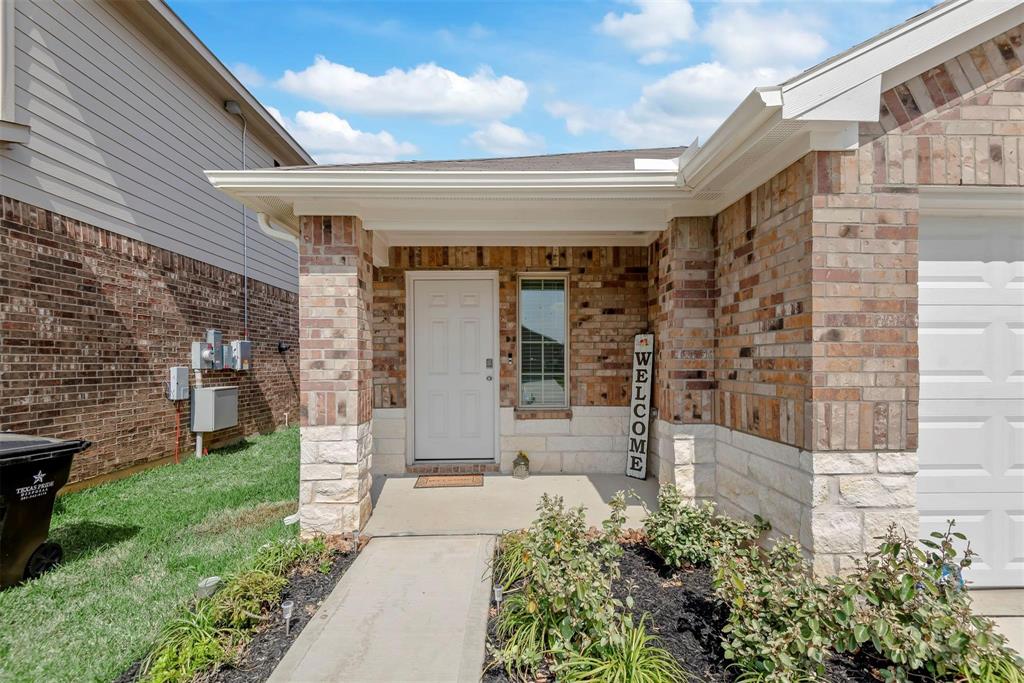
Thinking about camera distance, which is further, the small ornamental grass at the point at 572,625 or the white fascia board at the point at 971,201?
the white fascia board at the point at 971,201

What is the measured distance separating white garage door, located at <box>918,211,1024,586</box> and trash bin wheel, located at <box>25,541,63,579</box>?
563 centimetres

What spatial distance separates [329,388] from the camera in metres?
3.83

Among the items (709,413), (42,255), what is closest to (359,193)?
(709,413)

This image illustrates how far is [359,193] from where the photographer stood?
367 cm

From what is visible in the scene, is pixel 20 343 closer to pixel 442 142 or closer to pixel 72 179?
pixel 72 179

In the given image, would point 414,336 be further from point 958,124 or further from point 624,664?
point 958,124

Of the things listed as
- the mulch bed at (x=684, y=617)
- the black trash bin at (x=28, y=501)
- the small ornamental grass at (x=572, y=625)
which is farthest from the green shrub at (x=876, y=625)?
the black trash bin at (x=28, y=501)

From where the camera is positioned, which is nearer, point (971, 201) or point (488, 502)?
point (971, 201)

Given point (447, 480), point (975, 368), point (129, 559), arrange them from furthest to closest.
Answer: point (447, 480)
point (129, 559)
point (975, 368)

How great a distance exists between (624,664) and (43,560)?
3.81 m

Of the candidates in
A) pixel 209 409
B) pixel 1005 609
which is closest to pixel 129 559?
pixel 209 409

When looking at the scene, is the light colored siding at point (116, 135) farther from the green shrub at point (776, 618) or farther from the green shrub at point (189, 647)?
the green shrub at point (776, 618)

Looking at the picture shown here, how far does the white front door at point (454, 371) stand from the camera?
563cm

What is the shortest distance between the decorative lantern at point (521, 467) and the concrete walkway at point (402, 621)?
5.47 feet
